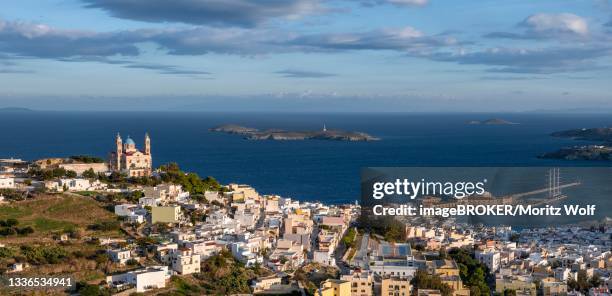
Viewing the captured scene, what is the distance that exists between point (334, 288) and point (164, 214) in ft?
17.5

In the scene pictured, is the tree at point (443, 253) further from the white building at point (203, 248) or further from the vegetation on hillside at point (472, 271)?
the white building at point (203, 248)

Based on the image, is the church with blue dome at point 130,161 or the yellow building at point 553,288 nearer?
the yellow building at point 553,288

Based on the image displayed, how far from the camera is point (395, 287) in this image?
13156 mm

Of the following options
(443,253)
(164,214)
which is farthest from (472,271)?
(164,214)

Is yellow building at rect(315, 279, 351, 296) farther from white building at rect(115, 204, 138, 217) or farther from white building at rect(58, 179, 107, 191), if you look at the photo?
white building at rect(58, 179, 107, 191)

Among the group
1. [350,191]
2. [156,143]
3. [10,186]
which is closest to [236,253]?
[10,186]

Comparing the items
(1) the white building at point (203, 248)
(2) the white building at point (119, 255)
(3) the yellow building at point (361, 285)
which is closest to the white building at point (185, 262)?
(1) the white building at point (203, 248)

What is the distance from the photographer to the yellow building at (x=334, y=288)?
489 inches

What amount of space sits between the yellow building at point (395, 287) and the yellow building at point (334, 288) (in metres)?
0.69

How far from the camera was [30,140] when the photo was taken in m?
55.6

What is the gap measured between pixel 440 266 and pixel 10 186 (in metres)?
10.9

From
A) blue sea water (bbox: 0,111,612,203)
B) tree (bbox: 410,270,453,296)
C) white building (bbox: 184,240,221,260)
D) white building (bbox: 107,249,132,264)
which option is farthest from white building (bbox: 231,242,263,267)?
blue sea water (bbox: 0,111,612,203)

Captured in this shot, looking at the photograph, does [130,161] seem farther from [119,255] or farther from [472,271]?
[472,271]

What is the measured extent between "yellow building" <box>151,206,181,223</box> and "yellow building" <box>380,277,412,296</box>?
568 centimetres
